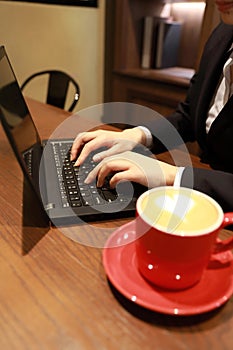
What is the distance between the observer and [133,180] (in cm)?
65

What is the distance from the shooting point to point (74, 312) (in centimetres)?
42

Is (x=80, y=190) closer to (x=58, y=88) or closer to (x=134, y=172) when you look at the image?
(x=134, y=172)

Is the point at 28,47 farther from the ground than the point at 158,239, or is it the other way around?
the point at 158,239

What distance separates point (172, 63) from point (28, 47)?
3.42ft

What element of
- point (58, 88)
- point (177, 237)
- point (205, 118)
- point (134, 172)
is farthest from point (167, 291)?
point (58, 88)

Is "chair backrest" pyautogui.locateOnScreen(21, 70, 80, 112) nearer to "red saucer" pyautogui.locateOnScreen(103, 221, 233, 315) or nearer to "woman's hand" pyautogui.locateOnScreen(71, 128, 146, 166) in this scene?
"woman's hand" pyautogui.locateOnScreen(71, 128, 146, 166)

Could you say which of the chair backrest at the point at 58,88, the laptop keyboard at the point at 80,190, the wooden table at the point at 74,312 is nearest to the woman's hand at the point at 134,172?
the laptop keyboard at the point at 80,190

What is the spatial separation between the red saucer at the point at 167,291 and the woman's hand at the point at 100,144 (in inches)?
11.7

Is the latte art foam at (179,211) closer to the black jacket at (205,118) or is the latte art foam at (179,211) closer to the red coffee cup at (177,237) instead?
the red coffee cup at (177,237)

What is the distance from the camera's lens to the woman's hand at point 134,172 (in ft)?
2.12

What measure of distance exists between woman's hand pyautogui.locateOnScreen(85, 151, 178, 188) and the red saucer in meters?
0.17

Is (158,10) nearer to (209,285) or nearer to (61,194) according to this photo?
(61,194)

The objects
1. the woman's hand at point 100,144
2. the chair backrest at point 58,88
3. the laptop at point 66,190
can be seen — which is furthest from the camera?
the chair backrest at point 58,88

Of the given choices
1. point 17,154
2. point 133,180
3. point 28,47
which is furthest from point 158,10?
point 17,154
